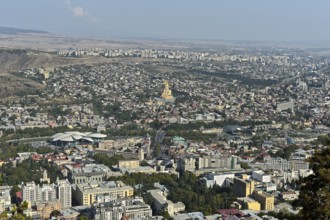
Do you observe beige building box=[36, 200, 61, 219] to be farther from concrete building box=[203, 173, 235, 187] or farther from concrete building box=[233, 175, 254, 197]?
concrete building box=[233, 175, 254, 197]

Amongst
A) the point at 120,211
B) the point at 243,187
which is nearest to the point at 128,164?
the point at 243,187

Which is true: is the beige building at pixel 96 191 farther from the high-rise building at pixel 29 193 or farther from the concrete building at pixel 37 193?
the high-rise building at pixel 29 193

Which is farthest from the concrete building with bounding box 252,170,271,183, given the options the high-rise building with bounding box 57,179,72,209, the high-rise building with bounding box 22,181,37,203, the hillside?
→ the hillside

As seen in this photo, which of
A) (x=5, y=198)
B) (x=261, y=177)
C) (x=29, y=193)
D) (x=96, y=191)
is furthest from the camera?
(x=261, y=177)

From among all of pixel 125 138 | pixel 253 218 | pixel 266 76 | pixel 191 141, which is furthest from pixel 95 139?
pixel 266 76

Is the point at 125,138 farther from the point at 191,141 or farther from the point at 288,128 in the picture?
the point at 288,128

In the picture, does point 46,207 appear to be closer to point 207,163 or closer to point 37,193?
point 37,193
